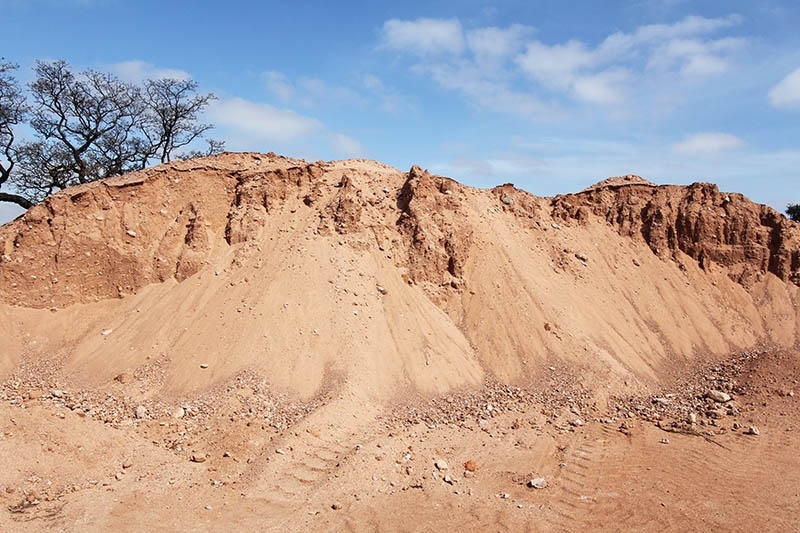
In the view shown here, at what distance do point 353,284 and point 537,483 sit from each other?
659 centimetres

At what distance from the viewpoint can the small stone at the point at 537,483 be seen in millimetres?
8508

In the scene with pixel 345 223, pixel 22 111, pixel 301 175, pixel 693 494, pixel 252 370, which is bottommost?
pixel 693 494

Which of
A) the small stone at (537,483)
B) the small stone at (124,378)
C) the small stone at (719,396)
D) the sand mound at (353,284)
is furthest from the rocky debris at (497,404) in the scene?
Answer: the small stone at (124,378)

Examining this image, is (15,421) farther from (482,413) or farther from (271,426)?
(482,413)

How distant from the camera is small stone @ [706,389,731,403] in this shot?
1219 cm

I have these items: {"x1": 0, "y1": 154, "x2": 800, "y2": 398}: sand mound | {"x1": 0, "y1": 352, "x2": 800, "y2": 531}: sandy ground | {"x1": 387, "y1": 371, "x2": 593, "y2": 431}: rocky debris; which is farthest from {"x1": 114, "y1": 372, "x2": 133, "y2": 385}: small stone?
{"x1": 387, "y1": 371, "x2": 593, "y2": 431}: rocky debris

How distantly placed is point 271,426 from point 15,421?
4412 mm

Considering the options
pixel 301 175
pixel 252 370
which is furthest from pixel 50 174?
pixel 252 370

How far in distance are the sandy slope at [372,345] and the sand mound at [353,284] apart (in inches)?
2.6

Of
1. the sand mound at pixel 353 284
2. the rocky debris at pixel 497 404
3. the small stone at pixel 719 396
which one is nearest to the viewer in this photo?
the rocky debris at pixel 497 404

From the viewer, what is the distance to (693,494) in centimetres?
830

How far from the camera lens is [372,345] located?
12.1 metres

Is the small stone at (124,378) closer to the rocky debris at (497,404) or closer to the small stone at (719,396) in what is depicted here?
the rocky debris at (497,404)

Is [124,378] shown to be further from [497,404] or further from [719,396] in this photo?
[719,396]
